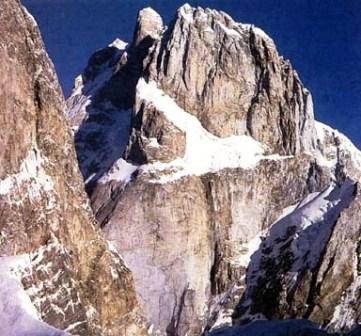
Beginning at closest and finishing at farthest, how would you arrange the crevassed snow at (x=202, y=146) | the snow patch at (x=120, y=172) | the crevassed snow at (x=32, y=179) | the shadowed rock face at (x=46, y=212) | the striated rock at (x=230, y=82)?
the shadowed rock face at (x=46, y=212) → the crevassed snow at (x=32, y=179) → the snow patch at (x=120, y=172) → the crevassed snow at (x=202, y=146) → the striated rock at (x=230, y=82)

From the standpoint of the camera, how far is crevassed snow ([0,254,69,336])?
80.9m

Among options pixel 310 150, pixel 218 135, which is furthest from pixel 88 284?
pixel 310 150

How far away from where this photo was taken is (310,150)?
196 m

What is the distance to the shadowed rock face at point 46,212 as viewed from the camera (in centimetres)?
10400

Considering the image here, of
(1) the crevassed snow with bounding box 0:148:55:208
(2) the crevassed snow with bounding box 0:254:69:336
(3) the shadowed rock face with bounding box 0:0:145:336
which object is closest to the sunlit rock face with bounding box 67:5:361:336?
(3) the shadowed rock face with bounding box 0:0:145:336

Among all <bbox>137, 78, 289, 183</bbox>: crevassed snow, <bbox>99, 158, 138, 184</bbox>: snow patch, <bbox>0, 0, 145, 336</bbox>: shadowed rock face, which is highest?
<bbox>137, 78, 289, 183</bbox>: crevassed snow

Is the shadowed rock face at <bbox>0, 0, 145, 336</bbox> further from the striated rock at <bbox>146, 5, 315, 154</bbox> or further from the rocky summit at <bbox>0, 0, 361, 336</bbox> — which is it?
the striated rock at <bbox>146, 5, 315, 154</bbox>

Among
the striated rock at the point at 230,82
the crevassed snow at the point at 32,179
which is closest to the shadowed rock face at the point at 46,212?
the crevassed snow at the point at 32,179

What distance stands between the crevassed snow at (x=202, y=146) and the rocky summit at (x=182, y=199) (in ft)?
0.92

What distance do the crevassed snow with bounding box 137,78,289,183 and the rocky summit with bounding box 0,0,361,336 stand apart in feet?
0.92

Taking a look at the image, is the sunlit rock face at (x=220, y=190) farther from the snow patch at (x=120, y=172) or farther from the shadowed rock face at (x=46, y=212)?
the shadowed rock face at (x=46, y=212)

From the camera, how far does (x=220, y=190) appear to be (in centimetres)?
18188

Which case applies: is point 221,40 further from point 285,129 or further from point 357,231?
point 357,231

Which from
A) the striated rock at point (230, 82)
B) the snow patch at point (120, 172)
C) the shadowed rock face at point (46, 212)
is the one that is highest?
the striated rock at point (230, 82)
